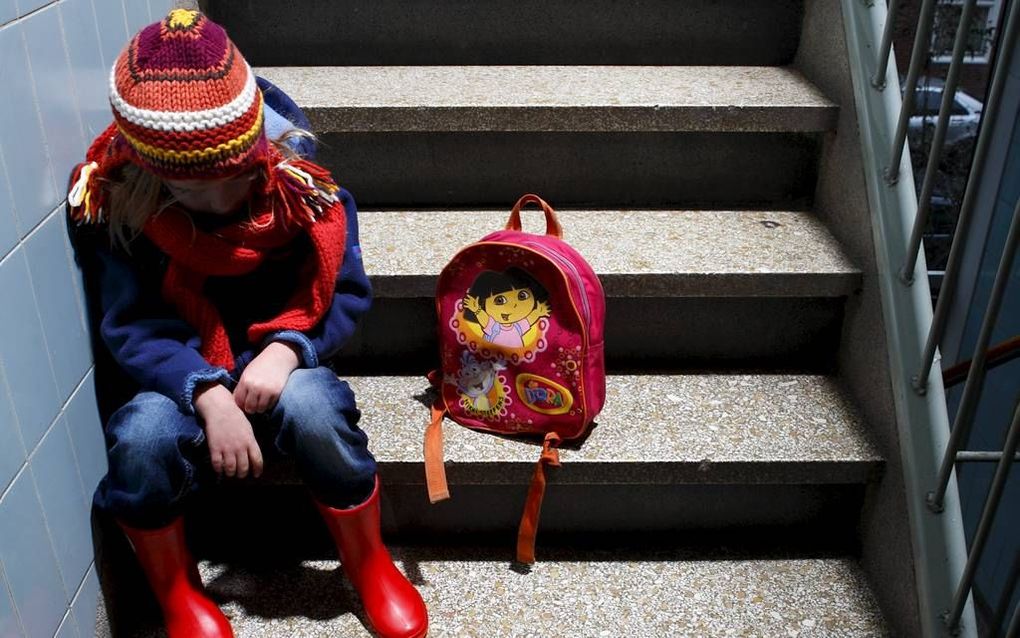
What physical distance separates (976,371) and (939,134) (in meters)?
0.33

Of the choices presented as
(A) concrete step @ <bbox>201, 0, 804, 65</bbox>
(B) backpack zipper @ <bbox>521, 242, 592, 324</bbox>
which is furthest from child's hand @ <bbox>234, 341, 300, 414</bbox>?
(A) concrete step @ <bbox>201, 0, 804, 65</bbox>

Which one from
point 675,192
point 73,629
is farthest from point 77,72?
point 675,192

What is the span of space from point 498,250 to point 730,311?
48cm

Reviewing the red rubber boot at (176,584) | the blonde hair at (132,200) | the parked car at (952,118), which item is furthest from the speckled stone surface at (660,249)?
the parked car at (952,118)

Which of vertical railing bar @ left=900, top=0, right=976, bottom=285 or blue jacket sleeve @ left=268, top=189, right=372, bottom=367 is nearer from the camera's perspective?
vertical railing bar @ left=900, top=0, right=976, bottom=285

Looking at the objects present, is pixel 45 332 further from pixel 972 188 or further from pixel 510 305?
pixel 972 188

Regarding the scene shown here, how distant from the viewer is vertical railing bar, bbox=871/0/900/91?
4.56 ft

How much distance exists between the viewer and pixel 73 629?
1.21 metres

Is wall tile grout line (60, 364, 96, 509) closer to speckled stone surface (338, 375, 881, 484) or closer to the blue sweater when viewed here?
the blue sweater

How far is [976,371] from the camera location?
1.19 meters

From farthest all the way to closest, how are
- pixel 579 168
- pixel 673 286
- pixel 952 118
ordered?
pixel 952 118 < pixel 579 168 < pixel 673 286

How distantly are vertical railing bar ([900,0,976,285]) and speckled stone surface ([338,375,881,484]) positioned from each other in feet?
0.94

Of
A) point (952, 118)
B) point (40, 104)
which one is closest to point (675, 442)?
point (40, 104)

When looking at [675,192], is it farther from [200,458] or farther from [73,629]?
[73,629]
